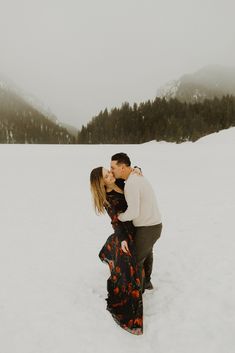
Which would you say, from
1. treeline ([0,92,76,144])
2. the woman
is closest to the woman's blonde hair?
the woman

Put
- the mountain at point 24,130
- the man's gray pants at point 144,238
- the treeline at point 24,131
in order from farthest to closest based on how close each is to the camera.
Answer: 1. the mountain at point 24,130
2. the treeline at point 24,131
3. the man's gray pants at point 144,238

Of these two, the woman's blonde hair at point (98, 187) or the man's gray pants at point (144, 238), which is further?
the man's gray pants at point (144, 238)

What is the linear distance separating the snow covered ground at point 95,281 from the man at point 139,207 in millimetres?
993

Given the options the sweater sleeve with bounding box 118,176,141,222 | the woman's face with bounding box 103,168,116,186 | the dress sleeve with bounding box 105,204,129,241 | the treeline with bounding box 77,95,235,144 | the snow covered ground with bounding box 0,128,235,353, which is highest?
the treeline with bounding box 77,95,235,144

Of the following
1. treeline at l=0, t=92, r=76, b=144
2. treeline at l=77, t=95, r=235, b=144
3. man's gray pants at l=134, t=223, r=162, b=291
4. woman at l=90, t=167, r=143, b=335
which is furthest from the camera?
treeline at l=0, t=92, r=76, b=144

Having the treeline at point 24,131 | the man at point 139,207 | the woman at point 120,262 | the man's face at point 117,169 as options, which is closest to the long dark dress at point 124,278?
the woman at point 120,262

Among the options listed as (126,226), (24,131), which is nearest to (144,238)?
(126,226)

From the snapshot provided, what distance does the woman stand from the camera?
386cm

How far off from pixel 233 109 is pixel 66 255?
69.7 m

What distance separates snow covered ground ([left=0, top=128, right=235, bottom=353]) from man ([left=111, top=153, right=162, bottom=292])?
993 mm

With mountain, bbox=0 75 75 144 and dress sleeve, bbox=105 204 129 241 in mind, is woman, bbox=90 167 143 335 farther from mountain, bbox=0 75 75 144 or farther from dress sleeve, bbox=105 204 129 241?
mountain, bbox=0 75 75 144

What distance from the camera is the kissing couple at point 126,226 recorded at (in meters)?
3.81

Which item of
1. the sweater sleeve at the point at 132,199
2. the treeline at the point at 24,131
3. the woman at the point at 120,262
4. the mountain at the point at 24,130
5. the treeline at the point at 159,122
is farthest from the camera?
the mountain at the point at 24,130

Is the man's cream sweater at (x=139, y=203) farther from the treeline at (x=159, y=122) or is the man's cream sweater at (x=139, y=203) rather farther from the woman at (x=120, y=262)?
the treeline at (x=159, y=122)
